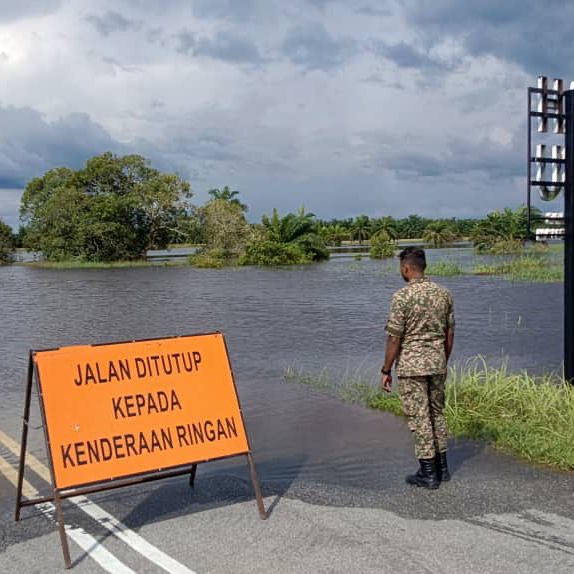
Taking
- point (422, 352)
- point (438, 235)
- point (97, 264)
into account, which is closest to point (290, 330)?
point (422, 352)

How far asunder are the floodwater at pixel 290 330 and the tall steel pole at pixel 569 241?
225 cm

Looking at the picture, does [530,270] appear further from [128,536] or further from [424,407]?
[128,536]

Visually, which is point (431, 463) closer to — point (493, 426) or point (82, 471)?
point (493, 426)

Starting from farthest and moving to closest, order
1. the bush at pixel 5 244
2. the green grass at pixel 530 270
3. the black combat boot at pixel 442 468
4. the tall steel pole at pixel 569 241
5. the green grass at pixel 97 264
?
the bush at pixel 5 244, the green grass at pixel 97 264, the green grass at pixel 530 270, the tall steel pole at pixel 569 241, the black combat boot at pixel 442 468

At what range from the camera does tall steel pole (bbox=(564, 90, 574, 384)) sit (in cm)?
852

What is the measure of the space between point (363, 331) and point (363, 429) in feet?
30.4

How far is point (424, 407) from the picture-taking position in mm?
5867

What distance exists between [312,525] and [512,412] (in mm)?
3527

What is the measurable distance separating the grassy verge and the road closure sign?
279 centimetres

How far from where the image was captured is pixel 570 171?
28.4 feet

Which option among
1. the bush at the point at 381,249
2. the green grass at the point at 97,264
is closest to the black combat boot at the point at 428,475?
the green grass at the point at 97,264

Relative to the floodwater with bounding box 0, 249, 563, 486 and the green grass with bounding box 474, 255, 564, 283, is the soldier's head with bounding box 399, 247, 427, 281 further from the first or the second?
the green grass with bounding box 474, 255, 564, 283

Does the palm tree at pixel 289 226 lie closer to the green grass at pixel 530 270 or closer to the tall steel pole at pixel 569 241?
the green grass at pixel 530 270

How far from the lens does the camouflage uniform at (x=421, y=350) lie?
19.1 ft
